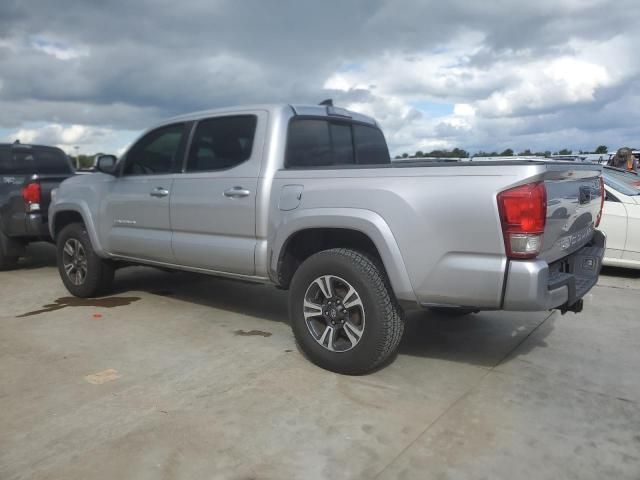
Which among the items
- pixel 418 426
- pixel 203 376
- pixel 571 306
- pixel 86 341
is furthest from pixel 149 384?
pixel 571 306

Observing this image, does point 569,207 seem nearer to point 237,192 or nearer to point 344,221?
point 344,221

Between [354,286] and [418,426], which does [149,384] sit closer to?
[354,286]

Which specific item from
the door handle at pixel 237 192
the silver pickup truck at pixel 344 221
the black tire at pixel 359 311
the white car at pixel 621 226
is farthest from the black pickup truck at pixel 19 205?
the white car at pixel 621 226

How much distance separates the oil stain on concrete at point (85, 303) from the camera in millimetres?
5449

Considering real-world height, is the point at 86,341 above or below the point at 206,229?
below

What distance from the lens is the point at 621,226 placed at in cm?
685

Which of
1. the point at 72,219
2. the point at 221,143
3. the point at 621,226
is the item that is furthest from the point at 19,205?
the point at 621,226

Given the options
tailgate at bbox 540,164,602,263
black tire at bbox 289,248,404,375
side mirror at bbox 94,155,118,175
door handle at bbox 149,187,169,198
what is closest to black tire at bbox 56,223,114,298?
side mirror at bbox 94,155,118,175

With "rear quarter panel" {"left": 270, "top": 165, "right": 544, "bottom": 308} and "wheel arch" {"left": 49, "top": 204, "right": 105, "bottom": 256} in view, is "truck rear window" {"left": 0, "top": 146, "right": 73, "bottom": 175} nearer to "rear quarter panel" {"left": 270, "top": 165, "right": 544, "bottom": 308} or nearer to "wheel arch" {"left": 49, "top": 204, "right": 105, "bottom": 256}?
"wheel arch" {"left": 49, "top": 204, "right": 105, "bottom": 256}

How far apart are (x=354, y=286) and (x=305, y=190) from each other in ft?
2.46

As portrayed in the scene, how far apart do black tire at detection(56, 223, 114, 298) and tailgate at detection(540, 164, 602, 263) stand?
433 cm

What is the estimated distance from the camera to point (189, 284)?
6.54m

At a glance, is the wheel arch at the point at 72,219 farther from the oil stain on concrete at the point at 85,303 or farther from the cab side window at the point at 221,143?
the cab side window at the point at 221,143

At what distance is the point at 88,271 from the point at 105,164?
3.70 ft
